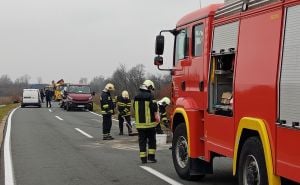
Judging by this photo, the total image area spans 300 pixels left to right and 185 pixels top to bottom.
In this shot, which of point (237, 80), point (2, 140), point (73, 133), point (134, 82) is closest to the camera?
point (237, 80)

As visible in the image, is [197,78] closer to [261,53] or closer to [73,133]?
[261,53]

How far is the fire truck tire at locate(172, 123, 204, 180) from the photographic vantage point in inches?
358

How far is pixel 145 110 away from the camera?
11.4 metres

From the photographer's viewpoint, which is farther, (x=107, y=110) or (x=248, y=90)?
(x=107, y=110)

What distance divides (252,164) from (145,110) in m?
5.14

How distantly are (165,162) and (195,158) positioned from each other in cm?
277

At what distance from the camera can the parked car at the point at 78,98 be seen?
1513 inches

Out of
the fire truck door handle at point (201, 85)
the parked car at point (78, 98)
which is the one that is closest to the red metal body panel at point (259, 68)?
the fire truck door handle at point (201, 85)

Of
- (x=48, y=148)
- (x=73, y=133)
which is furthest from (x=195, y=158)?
(x=73, y=133)

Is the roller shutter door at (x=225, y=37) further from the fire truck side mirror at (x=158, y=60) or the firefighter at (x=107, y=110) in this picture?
the firefighter at (x=107, y=110)

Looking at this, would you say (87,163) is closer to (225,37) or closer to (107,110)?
(225,37)

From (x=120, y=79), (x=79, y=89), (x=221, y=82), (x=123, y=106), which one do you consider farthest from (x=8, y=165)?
(x=120, y=79)

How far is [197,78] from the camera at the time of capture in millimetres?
8586

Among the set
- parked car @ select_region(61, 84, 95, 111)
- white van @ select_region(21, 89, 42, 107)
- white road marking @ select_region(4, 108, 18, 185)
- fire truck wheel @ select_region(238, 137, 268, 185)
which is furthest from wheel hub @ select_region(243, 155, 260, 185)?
white van @ select_region(21, 89, 42, 107)
